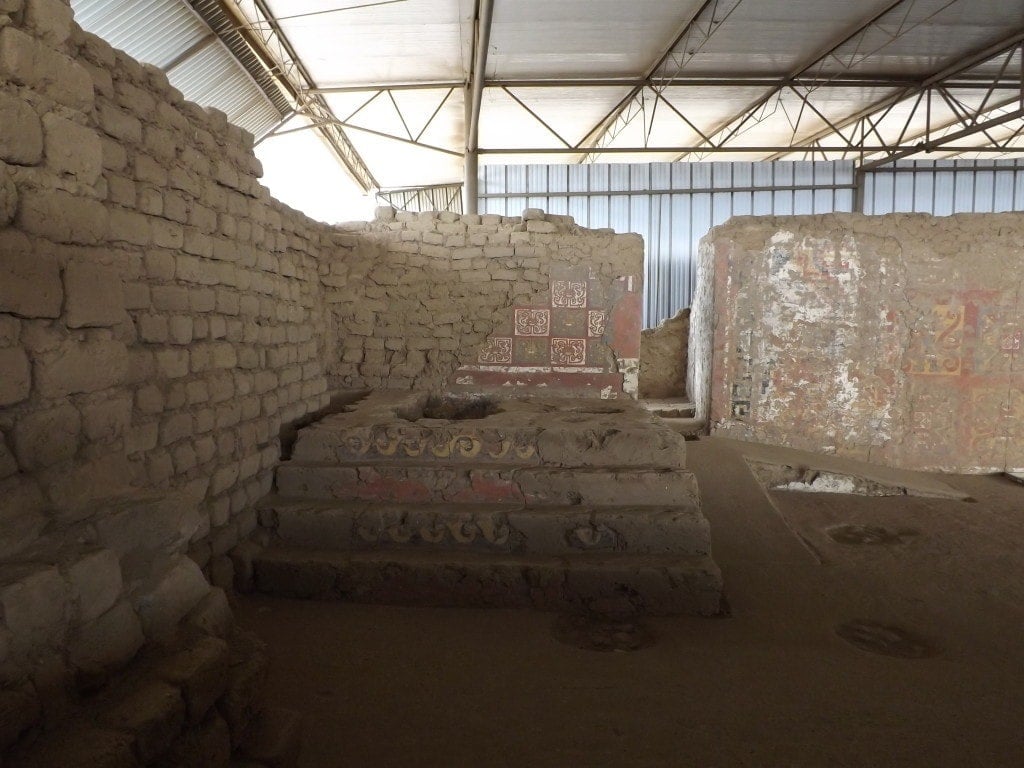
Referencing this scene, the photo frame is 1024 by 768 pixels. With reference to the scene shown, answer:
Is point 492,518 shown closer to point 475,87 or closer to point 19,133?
point 19,133

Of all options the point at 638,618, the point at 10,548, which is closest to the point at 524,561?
the point at 638,618

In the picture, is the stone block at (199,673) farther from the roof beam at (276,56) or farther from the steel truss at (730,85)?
the roof beam at (276,56)

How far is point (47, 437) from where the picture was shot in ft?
5.92

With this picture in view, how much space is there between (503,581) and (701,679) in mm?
1144

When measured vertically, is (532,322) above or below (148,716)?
above

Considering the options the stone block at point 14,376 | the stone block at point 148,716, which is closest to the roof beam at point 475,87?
the stone block at point 14,376

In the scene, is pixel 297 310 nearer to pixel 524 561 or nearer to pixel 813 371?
pixel 524 561

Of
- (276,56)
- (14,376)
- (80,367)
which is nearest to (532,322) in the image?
(80,367)

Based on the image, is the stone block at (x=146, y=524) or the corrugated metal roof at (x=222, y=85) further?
the corrugated metal roof at (x=222, y=85)

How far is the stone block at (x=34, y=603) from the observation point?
1299 mm

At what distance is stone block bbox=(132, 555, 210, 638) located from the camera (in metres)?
1.67

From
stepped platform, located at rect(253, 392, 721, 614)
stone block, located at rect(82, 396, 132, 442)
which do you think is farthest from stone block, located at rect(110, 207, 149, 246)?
stepped platform, located at rect(253, 392, 721, 614)

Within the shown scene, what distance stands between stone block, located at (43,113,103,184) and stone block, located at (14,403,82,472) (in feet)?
2.51

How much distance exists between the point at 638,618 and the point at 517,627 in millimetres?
676
